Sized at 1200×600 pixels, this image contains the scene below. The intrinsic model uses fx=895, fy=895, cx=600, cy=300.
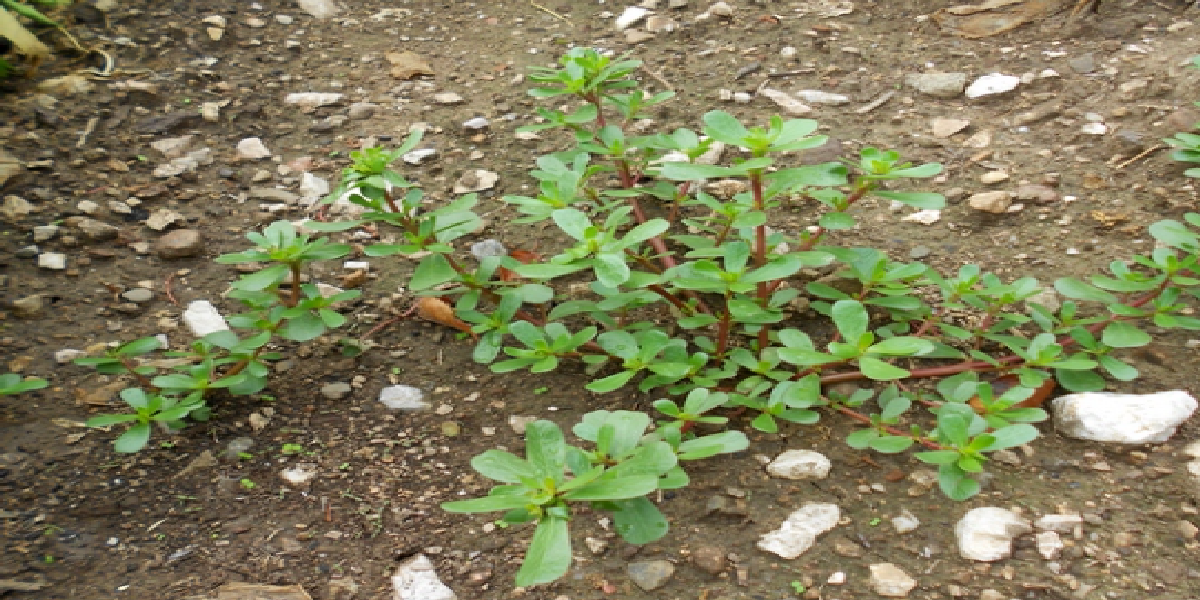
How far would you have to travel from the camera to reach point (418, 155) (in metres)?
2.64

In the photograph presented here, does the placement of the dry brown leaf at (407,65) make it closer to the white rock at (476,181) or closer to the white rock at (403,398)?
the white rock at (476,181)

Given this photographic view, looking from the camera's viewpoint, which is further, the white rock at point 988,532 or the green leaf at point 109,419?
the green leaf at point 109,419

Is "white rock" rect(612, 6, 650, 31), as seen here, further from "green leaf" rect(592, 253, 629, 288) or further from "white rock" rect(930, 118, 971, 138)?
"green leaf" rect(592, 253, 629, 288)

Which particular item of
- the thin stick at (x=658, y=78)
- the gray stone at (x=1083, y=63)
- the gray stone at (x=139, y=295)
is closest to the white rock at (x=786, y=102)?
the thin stick at (x=658, y=78)

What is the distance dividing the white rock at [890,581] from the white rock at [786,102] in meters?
1.52

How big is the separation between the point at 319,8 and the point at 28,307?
5.72 ft

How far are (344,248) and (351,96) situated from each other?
1183 mm

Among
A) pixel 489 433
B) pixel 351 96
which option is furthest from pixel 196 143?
pixel 489 433

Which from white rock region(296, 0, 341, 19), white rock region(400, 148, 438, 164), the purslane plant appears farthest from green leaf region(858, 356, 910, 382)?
white rock region(296, 0, 341, 19)

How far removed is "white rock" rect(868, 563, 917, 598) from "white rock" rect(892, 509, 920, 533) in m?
0.09

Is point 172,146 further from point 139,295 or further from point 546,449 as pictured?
point 546,449

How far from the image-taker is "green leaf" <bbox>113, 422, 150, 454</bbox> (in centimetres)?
166

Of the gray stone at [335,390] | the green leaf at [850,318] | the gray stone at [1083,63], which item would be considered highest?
the gray stone at [1083,63]

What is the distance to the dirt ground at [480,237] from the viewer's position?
5.05 ft
